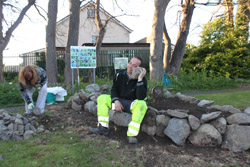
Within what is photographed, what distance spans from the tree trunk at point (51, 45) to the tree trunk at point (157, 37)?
4.95 meters

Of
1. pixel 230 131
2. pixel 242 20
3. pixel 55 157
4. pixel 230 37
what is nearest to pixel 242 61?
pixel 230 37

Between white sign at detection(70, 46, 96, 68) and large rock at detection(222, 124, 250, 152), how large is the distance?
20.4 ft

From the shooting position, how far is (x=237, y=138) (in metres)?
3.15

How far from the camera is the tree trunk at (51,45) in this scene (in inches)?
402

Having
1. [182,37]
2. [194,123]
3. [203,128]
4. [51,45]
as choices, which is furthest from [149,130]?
[182,37]

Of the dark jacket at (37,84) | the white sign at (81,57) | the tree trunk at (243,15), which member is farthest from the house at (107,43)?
the dark jacket at (37,84)

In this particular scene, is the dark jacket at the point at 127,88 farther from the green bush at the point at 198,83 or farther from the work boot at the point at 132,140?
the green bush at the point at 198,83

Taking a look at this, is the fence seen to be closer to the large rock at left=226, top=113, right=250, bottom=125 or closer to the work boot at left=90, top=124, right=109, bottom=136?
the work boot at left=90, top=124, right=109, bottom=136

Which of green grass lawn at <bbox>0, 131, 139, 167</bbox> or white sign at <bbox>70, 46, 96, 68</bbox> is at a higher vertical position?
white sign at <bbox>70, 46, 96, 68</bbox>

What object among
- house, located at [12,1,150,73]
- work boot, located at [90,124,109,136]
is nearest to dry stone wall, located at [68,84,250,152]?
work boot, located at [90,124,109,136]

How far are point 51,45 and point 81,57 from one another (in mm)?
3006

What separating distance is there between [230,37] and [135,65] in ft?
35.8

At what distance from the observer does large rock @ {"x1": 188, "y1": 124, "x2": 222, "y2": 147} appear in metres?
3.23

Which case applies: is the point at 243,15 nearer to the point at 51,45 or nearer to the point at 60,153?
the point at 51,45
